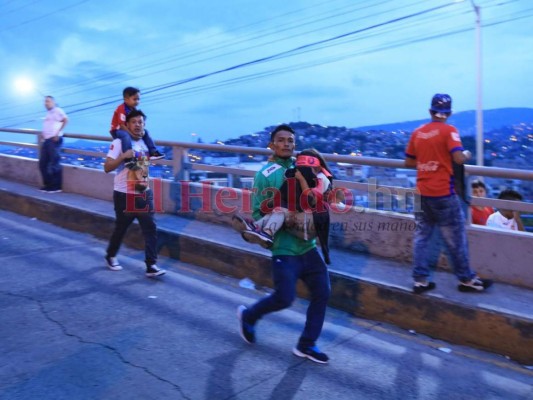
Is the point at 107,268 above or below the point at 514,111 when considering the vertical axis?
below

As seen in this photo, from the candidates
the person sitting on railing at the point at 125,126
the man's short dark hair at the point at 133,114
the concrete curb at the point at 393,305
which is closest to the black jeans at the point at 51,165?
the concrete curb at the point at 393,305

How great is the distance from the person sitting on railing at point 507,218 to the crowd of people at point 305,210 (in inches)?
0.4

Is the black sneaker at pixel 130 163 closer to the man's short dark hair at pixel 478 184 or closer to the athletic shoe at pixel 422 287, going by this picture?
the athletic shoe at pixel 422 287

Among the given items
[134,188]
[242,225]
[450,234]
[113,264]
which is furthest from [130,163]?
[450,234]

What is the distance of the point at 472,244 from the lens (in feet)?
17.1

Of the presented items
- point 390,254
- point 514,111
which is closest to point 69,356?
point 390,254

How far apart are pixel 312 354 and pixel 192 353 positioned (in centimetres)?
93

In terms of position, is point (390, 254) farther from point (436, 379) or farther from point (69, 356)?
point (69, 356)

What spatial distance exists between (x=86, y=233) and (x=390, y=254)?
4856 millimetres

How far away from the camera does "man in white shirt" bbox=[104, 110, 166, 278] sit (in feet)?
18.6

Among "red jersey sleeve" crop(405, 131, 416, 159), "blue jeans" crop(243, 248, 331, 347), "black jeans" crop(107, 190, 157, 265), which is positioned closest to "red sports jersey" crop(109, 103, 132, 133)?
"black jeans" crop(107, 190, 157, 265)

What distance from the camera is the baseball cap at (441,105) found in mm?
4609

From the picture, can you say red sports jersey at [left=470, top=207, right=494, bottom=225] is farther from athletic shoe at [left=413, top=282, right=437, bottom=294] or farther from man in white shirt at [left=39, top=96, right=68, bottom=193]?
man in white shirt at [left=39, top=96, right=68, bottom=193]

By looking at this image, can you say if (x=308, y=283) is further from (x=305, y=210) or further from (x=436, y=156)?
(x=436, y=156)
